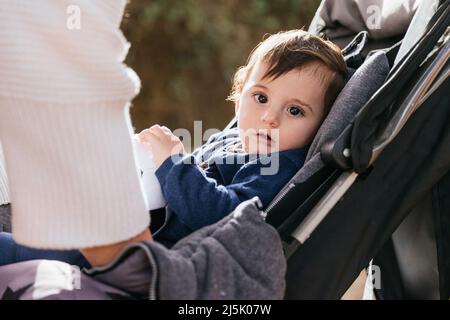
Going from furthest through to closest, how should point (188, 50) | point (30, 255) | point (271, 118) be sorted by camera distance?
point (188, 50) < point (271, 118) < point (30, 255)

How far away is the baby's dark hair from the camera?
1899 mm

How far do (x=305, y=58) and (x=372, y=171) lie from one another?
1.31 feet

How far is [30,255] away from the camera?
1671mm

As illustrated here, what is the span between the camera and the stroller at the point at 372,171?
159 centimetres

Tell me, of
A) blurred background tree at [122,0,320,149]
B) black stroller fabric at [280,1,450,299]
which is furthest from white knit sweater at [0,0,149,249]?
blurred background tree at [122,0,320,149]

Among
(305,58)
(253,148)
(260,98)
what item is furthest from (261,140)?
(305,58)

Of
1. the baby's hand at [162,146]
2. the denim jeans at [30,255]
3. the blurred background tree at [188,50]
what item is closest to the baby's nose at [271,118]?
the baby's hand at [162,146]

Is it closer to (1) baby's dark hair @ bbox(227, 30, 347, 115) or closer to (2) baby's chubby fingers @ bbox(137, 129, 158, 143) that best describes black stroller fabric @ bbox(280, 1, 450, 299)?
(1) baby's dark hair @ bbox(227, 30, 347, 115)

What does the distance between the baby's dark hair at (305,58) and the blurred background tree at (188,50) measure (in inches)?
163

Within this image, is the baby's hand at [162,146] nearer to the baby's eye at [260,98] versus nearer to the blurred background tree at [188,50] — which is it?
the baby's eye at [260,98]

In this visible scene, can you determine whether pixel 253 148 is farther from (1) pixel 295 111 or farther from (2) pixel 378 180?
(2) pixel 378 180

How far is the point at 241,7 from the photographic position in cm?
634
